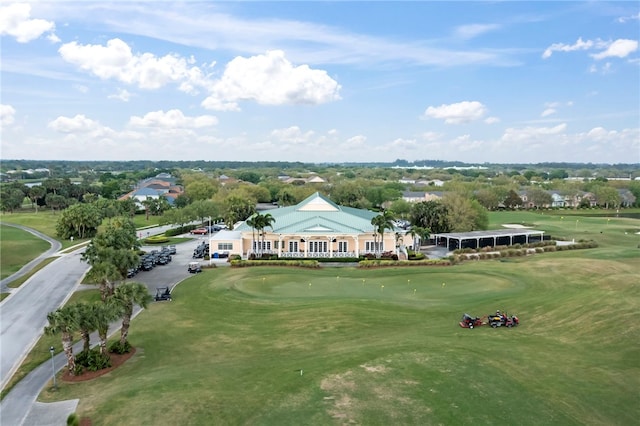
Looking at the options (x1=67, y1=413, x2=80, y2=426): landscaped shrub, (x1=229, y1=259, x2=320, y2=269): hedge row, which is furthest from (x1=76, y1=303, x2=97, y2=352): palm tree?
(x1=229, y1=259, x2=320, y2=269): hedge row

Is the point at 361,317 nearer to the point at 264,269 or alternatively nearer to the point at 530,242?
the point at 264,269

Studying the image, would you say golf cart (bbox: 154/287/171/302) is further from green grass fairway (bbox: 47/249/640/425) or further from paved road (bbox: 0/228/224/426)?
paved road (bbox: 0/228/224/426)

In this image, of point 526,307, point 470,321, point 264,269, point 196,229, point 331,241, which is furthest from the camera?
point 196,229

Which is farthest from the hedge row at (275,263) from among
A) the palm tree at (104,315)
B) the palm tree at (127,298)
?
the palm tree at (104,315)

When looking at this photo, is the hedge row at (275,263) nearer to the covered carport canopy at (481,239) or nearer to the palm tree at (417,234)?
the palm tree at (417,234)

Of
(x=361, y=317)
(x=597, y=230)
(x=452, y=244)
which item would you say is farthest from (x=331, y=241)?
(x=597, y=230)

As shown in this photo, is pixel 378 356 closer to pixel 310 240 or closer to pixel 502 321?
pixel 502 321
